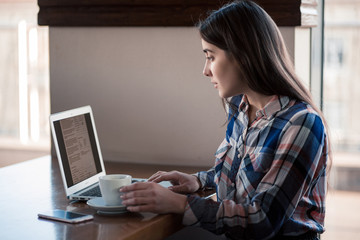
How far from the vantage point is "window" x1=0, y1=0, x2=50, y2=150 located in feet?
10.0

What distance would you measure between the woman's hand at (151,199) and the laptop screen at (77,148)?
0.81ft

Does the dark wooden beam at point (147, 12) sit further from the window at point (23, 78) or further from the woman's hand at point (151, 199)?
the window at point (23, 78)

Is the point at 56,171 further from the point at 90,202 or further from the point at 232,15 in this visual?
the point at 232,15

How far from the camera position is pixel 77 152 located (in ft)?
4.83

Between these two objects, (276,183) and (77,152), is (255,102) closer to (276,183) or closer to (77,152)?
(276,183)

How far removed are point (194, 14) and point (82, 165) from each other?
2.24 feet

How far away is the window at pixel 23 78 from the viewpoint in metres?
3.05

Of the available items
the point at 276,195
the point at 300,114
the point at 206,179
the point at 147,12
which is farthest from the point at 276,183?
the point at 147,12

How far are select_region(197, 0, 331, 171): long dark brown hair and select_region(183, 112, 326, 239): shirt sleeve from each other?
116mm

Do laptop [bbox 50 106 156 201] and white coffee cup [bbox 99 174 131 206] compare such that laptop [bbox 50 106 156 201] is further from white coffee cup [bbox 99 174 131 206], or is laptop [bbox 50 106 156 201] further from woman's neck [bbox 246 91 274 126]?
woman's neck [bbox 246 91 274 126]

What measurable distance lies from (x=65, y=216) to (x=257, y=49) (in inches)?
22.8

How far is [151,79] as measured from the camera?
197cm

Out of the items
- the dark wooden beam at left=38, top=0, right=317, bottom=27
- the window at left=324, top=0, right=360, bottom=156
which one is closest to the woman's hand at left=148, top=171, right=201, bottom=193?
the dark wooden beam at left=38, top=0, right=317, bottom=27

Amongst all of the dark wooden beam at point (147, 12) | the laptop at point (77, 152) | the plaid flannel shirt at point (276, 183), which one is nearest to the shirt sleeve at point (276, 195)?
the plaid flannel shirt at point (276, 183)
